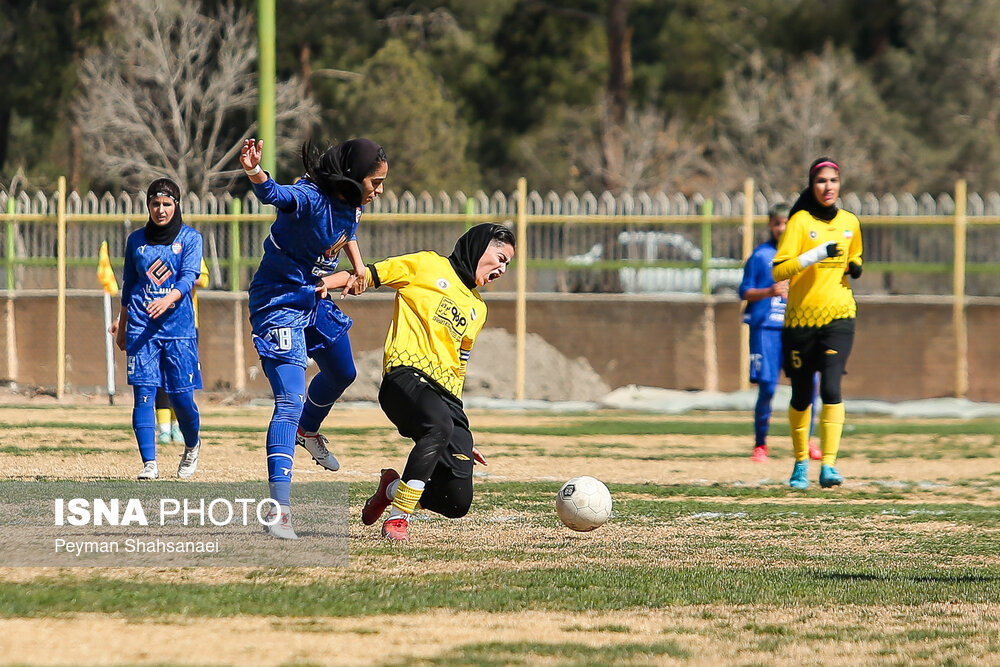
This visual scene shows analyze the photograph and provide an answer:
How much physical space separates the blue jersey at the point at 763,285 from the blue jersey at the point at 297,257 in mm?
5110

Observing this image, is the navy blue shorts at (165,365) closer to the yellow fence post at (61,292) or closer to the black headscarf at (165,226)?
the black headscarf at (165,226)

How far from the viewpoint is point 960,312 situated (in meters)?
18.9

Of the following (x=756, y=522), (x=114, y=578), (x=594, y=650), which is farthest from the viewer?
(x=756, y=522)

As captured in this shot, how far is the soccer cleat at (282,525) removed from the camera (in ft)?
24.7

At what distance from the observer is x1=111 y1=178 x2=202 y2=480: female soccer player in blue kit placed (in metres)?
9.95

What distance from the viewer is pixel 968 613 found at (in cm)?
607

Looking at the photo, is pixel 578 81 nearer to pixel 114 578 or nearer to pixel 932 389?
pixel 932 389

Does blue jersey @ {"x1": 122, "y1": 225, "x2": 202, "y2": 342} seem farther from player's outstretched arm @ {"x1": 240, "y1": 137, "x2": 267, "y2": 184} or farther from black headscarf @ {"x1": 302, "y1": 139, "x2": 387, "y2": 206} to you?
player's outstretched arm @ {"x1": 240, "y1": 137, "x2": 267, "y2": 184}

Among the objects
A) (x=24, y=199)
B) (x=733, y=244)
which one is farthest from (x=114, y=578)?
(x=24, y=199)

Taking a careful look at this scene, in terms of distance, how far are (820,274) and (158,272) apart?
173 inches

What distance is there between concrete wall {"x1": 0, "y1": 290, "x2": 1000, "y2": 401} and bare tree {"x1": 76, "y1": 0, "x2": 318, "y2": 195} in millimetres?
14559

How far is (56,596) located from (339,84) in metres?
34.8

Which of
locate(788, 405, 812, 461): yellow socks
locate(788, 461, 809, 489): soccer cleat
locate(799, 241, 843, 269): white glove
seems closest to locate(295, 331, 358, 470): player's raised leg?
locate(799, 241, 843, 269): white glove

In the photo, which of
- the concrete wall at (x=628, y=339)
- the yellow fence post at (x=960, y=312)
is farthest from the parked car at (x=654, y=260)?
the yellow fence post at (x=960, y=312)
